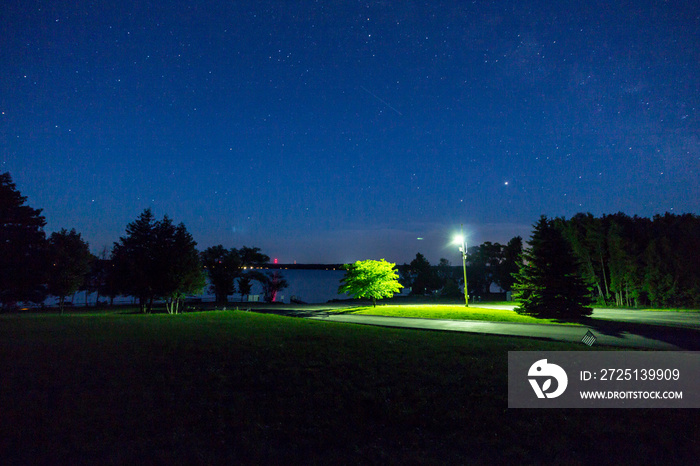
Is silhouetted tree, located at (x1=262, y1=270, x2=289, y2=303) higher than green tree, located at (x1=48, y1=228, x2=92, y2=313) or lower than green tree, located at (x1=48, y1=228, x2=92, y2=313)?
lower

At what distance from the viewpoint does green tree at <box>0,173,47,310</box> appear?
112ft

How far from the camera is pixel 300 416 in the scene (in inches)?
252

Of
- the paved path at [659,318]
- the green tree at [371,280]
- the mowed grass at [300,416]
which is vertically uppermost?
the green tree at [371,280]

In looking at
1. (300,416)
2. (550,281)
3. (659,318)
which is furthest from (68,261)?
(659,318)

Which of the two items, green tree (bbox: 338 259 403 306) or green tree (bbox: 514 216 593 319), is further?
green tree (bbox: 338 259 403 306)

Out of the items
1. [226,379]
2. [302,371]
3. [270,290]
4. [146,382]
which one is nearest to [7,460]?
[146,382]

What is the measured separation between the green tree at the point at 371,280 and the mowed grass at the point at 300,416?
24092 mm

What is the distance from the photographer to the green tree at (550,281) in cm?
2431

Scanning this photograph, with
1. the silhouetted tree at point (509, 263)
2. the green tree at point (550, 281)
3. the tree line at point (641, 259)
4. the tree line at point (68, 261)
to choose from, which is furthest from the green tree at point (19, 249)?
the silhouetted tree at point (509, 263)

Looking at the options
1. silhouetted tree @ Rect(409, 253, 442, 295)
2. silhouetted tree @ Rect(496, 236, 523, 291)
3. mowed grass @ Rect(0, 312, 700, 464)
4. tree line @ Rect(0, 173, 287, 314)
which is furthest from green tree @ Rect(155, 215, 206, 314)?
silhouetted tree @ Rect(496, 236, 523, 291)

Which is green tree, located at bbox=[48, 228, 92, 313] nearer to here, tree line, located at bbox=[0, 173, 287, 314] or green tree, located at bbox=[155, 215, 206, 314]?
tree line, located at bbox=[0, 173, 287, 314]

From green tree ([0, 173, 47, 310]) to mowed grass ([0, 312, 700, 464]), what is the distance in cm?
3153

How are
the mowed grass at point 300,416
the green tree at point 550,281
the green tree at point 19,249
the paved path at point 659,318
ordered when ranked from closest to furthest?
the mowed grass at point 300,416 → the paved path at point 659,318 → the green tree at point 550,281 → the green tree at point 19,249

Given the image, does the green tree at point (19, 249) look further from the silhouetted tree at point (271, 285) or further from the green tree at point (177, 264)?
the silhouetted tree at point (271, 285)
